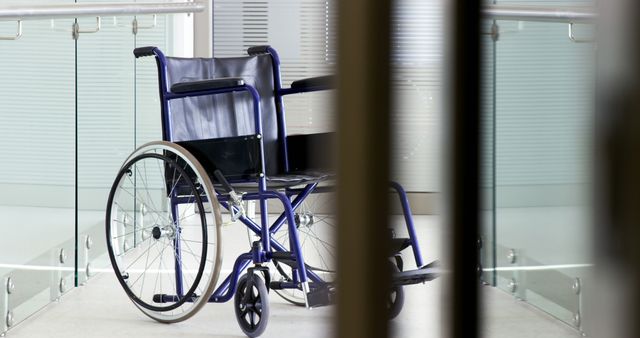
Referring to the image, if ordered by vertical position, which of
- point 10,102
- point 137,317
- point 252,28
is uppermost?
point 252,28

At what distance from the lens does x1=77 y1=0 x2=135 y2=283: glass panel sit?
3168mm

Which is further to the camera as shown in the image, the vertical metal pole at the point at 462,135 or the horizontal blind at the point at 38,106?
the horizontal blind at the point at 38,106

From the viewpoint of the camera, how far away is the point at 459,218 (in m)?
0.23

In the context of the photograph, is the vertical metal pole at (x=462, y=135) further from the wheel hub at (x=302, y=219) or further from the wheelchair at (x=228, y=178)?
the wheel hub at (x=302, y=219)

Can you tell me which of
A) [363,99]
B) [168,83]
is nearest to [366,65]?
[363,99]

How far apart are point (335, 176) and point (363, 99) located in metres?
0.02

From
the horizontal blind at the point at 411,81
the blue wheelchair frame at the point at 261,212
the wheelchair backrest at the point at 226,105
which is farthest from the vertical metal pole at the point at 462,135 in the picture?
the wheelchair backrest at the point at 226,105

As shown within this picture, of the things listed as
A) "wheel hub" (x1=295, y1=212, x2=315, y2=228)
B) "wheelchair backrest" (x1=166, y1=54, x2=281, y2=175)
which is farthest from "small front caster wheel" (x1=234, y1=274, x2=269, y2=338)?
"wheelchair backrest" (x1=166, y1=54, x2=281, y2=175)

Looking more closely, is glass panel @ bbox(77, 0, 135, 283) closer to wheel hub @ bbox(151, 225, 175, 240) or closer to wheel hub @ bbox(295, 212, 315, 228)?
wheel hub @ bbox(151, 225, 175, 240)

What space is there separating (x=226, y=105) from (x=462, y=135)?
2766 millimetres

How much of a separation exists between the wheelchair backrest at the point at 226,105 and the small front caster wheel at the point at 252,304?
46 centimetres

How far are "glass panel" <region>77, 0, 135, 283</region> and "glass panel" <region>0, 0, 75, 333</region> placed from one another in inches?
3.9

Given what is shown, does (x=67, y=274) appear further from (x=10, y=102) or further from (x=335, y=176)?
(x=335, y=176)

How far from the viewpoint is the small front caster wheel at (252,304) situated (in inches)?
96.4
